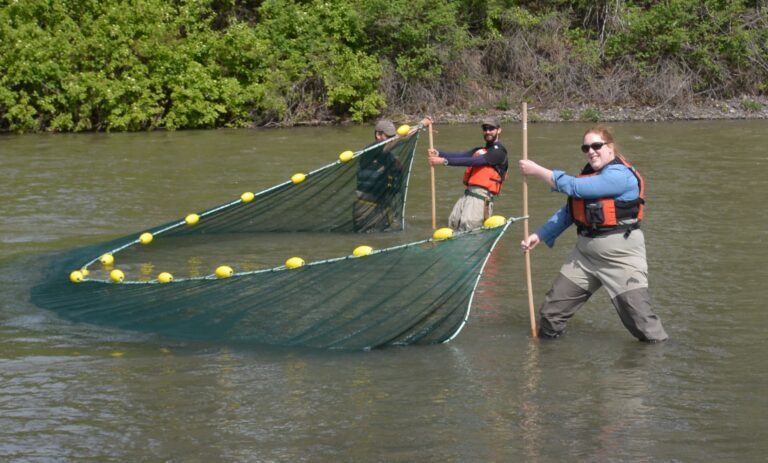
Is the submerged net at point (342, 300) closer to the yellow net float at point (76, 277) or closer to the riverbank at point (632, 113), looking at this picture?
the yellow net float at point (76, 277)

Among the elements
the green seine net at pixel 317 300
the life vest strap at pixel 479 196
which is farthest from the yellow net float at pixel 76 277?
the life vest strap at pixel 479 196

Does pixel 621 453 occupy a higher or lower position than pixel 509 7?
lower

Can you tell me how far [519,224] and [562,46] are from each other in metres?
14.8

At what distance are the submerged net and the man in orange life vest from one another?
10.7 feet

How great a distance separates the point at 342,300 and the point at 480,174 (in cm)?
380

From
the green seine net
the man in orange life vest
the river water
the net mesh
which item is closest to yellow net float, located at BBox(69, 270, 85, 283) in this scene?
the green seine net

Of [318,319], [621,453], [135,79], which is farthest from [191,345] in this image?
[135,79]

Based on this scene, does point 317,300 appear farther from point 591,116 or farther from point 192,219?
point 591,116

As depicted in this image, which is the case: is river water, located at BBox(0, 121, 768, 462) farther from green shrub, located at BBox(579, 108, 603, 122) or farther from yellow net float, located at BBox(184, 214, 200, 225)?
green shrub, located at BBox(579, 108, 603, 122)

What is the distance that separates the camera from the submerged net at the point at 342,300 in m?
7.57

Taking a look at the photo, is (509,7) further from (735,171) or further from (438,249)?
(438,249)

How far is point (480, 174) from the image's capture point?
Answer: 11.1 m

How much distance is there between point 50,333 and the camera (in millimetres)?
8359

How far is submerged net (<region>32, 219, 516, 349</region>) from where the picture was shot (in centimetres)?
757
